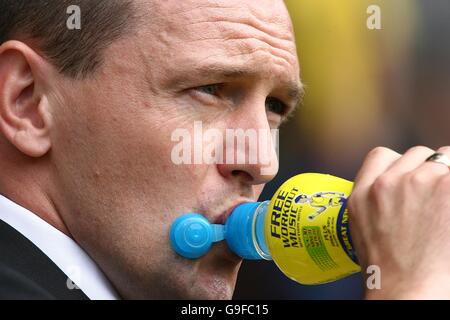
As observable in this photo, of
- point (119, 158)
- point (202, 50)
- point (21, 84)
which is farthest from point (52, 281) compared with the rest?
point (202, 50)

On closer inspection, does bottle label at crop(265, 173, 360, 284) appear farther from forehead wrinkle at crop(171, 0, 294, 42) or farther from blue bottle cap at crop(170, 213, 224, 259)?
forehead wrinkle at crop(171, 0, 294, 42)

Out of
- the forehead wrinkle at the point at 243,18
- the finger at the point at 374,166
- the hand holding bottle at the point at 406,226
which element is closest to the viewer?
the hand holding bottle at the point at 406,226

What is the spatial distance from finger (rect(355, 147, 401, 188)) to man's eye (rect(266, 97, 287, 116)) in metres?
0.47

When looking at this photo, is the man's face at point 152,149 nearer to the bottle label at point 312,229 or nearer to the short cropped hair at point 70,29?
the short cropped hair at point 70,29

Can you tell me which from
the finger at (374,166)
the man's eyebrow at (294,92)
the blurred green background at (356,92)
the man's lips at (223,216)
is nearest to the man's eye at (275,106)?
the man's eyebrow at (294,92)

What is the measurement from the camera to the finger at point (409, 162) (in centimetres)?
134

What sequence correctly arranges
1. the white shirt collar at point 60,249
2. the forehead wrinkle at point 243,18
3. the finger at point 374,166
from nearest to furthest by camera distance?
1. the finger at point 374,166
2. the white shirt collar at point 60,249
3. the forehead wrinkle at point 243,18

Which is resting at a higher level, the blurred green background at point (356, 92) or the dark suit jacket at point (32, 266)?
the dark suit jacket at point (32, 266)

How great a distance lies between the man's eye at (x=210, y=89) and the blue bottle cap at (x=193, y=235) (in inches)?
11.0

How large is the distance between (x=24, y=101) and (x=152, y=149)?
31 centimetres

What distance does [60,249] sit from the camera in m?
1.59

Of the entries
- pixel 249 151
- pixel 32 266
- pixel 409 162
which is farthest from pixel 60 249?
pixel 409 162

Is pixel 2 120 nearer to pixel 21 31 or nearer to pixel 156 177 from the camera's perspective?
pixel 21 31

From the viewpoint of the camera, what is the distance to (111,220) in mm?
1615
